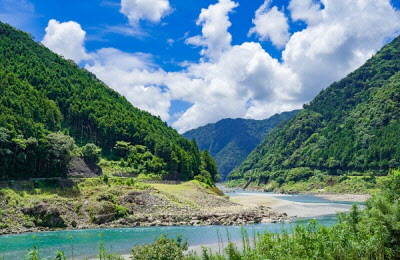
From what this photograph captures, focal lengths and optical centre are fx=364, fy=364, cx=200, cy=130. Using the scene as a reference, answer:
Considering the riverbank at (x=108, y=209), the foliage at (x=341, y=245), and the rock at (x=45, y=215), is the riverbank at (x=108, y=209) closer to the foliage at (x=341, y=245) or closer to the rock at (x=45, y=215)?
the rock at (x=45, y=215)

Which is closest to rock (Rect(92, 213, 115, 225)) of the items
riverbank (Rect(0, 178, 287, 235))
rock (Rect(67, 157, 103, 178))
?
riverbank (Rect(0, 178, 287, 235))

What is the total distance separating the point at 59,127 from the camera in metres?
118

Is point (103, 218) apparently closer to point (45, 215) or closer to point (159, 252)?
point (45, 215)

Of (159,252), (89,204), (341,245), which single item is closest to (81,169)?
(89,204)

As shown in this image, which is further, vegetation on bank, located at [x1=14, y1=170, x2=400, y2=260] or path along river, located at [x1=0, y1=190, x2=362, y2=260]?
path along river, located at [x1=0, y1=190, x2=362, y2=260]

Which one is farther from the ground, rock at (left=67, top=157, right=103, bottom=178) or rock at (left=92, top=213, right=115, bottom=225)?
Answer: rock at (left=67, top=157, right=103, bottom=178)

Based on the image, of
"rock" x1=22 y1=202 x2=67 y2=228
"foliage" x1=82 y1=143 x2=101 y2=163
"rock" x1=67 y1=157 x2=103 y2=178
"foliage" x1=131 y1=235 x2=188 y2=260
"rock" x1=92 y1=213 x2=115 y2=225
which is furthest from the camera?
"foliage" x1=82 y1=143 x2=101 y2=163

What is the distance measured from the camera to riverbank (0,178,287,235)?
2675 inches

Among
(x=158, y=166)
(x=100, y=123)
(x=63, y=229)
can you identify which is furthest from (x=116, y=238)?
(x=100, y=123)

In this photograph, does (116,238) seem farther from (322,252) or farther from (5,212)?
(322,252)

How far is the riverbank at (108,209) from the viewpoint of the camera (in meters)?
67.9

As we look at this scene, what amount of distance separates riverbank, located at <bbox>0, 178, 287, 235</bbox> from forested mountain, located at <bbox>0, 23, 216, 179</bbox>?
10.9 metres

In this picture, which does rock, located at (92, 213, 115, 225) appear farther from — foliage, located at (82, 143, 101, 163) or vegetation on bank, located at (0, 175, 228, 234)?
foliage, located at (82, 143, 101, 163)

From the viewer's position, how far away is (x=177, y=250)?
2636 centimetres
